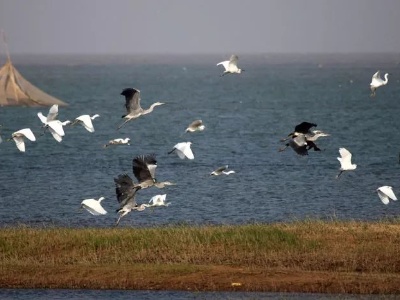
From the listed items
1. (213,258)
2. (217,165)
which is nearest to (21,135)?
(213,258)

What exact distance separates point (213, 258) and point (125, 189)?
8.05ft

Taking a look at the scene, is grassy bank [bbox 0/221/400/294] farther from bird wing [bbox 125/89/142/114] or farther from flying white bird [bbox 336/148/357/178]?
bird wing [bbox 125/89/142/114]

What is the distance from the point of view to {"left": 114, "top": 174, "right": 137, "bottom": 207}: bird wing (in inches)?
1043

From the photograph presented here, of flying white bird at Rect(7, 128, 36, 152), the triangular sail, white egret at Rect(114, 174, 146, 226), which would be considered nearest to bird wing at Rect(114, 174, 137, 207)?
white egret at Rect(114, 174, 146, 226)

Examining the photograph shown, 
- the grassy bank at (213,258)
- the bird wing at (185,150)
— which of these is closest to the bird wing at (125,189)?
the grassy bank at (213,258)

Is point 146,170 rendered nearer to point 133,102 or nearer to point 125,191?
point 125,191

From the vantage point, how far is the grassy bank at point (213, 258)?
23.8 meters

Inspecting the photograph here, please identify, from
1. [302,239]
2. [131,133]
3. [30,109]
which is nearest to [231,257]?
[302,239]

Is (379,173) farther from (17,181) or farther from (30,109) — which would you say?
(30,109)

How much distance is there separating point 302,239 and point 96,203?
4497 millimetres

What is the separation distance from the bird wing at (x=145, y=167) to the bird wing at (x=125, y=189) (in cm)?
46

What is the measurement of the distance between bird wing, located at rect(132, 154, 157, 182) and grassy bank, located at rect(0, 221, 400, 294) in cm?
157

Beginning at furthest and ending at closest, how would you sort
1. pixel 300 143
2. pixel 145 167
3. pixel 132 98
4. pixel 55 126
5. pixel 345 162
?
pixel 345 162 < pixel 300 143 < pixel 55 126 < pixel 132 98 < pixel 145 167

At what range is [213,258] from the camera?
25.8 meters
